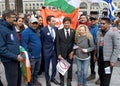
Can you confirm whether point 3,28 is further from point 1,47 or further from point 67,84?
point 67,84

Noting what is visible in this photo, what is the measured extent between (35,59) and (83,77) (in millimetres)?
1212

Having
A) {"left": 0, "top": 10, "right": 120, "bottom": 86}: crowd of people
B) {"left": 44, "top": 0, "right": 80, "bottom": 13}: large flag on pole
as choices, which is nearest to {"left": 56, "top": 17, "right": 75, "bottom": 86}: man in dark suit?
{"left": 0, "top": 10, "right": 120, "bottom": 86}: crowd of people

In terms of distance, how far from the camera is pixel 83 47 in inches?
278

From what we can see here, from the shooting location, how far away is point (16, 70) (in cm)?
580

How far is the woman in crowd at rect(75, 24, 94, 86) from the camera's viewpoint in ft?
23.0

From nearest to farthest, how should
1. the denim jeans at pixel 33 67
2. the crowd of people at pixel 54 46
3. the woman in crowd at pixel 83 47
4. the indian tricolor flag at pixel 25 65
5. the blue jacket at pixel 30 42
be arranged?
the crowd of people at pixel 54 46, the indian tricolor flag at pixel 25 65, the blue jacket at pixel 30 42, the denim jeans at pixel 33 67, the woman in crowd at pixel 83 47

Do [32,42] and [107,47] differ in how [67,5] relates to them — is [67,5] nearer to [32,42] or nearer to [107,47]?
[32,42]

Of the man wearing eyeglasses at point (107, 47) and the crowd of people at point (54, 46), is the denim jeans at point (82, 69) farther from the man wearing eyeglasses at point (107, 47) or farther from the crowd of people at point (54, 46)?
the man wearing eyeglasses at point (107, 47)

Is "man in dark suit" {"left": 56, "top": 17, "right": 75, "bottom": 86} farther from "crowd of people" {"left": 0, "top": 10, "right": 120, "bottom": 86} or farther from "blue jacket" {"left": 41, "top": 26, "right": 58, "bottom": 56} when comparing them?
"blue jacket" {"left": 41, "top": 26, "right": 58, "bottom": 56}

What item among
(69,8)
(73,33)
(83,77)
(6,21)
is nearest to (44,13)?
(69,8)

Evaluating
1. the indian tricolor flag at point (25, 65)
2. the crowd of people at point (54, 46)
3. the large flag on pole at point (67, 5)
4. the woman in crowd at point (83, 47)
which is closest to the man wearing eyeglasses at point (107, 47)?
the crowd of people at point (54, 46)

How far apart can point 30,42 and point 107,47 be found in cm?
160

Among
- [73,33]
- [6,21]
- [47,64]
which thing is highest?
[6,21]

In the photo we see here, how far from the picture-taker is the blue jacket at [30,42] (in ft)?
21.4
